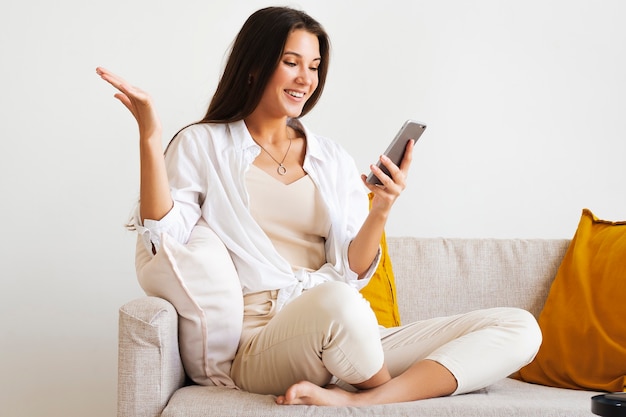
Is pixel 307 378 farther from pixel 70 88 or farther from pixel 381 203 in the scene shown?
pixel 70 88

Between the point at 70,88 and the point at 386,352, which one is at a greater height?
the point at 70,88

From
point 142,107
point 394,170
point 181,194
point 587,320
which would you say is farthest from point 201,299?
point 587,320

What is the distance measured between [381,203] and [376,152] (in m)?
0.93

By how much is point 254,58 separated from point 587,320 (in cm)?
114

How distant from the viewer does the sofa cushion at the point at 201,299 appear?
199cm

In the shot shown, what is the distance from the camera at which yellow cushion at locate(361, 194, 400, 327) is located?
2.56m

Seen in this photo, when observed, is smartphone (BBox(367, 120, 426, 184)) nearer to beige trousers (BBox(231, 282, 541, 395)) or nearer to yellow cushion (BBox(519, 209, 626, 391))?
beige trousers (BBox(231, 282, 541, 395))

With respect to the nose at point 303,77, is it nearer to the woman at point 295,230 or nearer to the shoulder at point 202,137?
the woman at point 295,230

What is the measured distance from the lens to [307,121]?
3080 mm

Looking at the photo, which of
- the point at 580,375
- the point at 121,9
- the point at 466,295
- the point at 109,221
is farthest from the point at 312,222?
the point at 121,9

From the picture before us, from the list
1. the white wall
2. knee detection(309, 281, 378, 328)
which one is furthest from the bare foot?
the white wall

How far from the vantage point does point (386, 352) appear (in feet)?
7.10

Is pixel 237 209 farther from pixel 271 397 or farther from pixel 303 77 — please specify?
pixel 271 397

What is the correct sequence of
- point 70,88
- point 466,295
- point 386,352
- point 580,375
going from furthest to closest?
point 70,88, point 466,295, point 580,375, point 386,352
